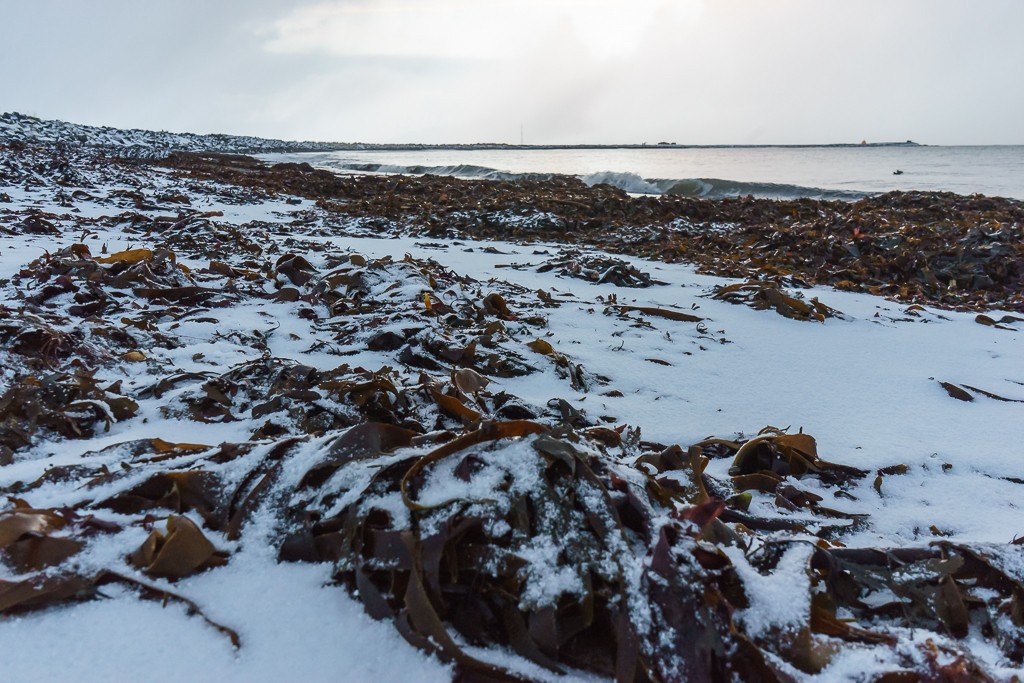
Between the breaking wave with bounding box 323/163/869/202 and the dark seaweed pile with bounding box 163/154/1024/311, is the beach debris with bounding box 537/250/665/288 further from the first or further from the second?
the breaking wave with bounding box 323/163/869/202

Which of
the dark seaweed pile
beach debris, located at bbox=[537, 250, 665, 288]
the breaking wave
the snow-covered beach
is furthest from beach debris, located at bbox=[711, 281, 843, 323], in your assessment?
the breaking wave

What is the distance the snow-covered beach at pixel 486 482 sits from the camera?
0.86 m

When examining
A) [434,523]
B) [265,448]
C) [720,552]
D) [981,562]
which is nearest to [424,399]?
[265,448]

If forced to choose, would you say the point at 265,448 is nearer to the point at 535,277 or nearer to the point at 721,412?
the point at 721,412

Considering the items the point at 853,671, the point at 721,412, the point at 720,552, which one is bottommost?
the point at 721,412

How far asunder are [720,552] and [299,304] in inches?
103

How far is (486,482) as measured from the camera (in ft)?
3.57

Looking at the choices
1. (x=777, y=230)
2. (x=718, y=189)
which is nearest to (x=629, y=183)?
(x=718, y=189)

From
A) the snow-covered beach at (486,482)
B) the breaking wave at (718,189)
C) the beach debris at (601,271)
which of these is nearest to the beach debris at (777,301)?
the snow-covered beach at (486,482)

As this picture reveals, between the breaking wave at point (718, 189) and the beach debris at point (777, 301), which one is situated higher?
the breaking wave at point (718, 189)

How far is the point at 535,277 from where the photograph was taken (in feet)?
14.0

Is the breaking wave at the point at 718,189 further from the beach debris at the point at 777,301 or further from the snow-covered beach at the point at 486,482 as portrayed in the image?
the snow-covered beach at the point at 486,482

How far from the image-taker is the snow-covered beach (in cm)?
86

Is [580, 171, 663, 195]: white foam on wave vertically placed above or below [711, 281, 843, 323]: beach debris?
above
